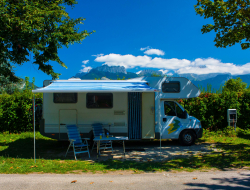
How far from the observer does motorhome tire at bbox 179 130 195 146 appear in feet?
27.2

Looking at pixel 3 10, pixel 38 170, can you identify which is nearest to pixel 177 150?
pixel 38 170

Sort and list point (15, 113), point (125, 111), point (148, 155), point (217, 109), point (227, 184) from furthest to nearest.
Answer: point (217, 109) → point (15, 113) → point (125, 111) → point (148, 155) → point (227, 184)

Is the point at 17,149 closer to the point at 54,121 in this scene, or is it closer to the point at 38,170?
the point at 54,121

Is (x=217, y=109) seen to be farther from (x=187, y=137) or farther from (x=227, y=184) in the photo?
(x=227, y=184)

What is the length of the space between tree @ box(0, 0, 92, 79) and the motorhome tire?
6.71 meters

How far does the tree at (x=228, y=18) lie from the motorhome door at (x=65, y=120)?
6.82m

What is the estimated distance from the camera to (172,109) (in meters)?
8.35

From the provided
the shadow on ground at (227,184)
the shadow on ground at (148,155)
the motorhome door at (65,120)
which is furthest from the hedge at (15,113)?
the shadow on ground at (227,184)

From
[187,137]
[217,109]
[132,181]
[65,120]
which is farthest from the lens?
[217,109]

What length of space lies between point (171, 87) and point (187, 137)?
7.17 ft

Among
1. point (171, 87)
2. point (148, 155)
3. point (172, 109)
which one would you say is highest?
point (171, 87)

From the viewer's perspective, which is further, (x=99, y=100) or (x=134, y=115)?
(x=134, y=115)

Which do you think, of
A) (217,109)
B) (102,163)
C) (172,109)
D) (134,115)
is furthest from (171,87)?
(217,109)

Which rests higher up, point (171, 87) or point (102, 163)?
point (171, 87)
